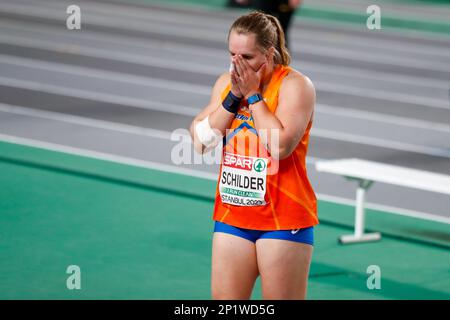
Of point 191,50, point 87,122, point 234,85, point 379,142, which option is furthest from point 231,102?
point 191,50

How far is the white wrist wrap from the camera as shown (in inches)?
208

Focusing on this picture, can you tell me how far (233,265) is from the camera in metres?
5.25

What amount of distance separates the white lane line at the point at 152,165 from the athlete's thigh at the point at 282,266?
188 inches

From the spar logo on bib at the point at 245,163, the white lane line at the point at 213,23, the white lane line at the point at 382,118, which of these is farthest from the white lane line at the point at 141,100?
the spar logo on bib at the point at 245,163

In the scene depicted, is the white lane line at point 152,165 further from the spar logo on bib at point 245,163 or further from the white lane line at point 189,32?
the white lane line at point 189,32

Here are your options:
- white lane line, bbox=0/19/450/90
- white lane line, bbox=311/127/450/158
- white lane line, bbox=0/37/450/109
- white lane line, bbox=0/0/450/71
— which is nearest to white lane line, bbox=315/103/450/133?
white lane line, bbox=311/127/450/158

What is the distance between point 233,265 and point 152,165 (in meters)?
6.40

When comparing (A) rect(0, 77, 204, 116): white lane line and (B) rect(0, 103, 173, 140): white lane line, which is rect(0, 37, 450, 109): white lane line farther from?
(B) rect(0, 103, 173, 140): white lane line

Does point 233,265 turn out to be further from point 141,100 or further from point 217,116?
point 141,100

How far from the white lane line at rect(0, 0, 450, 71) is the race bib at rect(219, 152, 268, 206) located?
1503 cm
